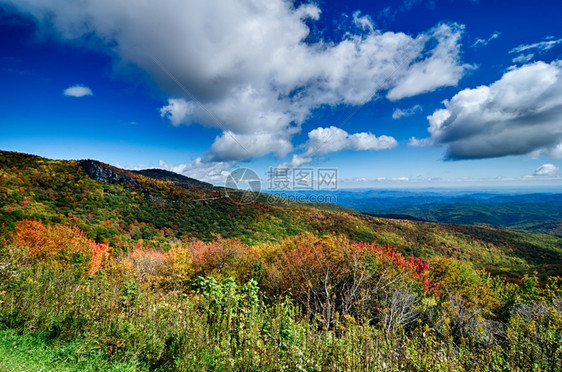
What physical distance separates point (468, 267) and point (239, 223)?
44802 millimetres

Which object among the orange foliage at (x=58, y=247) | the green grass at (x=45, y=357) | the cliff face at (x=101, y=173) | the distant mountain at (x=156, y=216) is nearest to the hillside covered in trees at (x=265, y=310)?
the green grass at (x=45, y=357)

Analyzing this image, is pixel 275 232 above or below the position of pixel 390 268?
below

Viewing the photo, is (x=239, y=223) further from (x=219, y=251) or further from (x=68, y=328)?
(x=68, y=328)

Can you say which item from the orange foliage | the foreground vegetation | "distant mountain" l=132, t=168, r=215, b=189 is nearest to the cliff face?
the orange foliage

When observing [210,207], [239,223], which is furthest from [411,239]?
[210,207]

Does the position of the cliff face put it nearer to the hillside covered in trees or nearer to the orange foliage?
the hillside covered in trees

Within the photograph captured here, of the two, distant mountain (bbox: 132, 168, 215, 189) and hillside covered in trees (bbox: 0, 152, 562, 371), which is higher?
distant mountain (bbox: 132, 168, 215, 189)

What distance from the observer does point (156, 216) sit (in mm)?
45688

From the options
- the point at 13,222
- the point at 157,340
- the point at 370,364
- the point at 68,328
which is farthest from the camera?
the point at 13,222

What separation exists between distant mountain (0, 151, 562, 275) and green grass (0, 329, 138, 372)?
20020mm

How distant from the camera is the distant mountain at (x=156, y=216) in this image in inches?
1239

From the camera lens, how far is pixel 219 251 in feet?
51.6

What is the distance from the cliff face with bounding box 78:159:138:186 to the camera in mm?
52531

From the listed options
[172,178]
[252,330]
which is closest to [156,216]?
[252,330]
